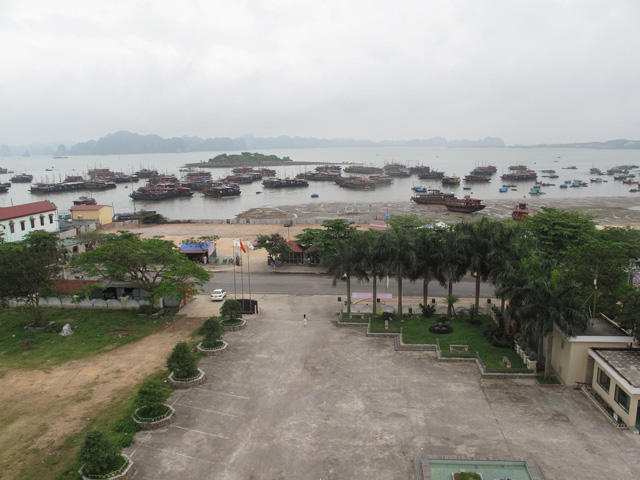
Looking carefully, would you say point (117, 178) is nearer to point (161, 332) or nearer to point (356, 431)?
point (161, 332)

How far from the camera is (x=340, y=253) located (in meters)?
26.5

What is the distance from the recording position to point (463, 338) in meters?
23.6

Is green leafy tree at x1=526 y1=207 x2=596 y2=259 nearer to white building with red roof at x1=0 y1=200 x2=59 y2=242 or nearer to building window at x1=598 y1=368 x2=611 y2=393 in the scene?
building window at x1=598 y1=368 x2=611 y2=393

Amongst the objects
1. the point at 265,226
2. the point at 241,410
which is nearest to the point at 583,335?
the point at 241,410

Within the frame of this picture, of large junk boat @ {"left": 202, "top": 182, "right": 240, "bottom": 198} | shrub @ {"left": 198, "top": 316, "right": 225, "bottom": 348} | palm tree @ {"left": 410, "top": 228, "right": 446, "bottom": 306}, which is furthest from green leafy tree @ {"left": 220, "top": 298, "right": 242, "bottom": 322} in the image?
large junk boat @ {"left": 202, "top": 182, "right": 240, "bottom": 198}

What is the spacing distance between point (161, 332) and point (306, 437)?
13731 mm

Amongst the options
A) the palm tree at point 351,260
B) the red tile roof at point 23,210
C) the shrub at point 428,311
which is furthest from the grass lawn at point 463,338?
the red tile roof at point 23,210

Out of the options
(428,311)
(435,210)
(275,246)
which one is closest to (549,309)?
(428,311)

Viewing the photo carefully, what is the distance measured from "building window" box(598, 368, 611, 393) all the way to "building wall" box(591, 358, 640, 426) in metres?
0.10

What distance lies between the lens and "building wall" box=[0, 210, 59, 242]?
42.3m

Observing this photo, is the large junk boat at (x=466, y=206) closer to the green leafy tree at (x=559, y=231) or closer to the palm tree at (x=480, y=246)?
the green leafy tree at (x=559, y=231)

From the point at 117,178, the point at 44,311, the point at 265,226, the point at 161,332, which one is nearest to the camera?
the point at 161,332

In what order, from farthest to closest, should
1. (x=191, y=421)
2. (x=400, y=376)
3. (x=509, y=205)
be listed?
(x=509, y=205), (x=400, y=376), (x=191, y=421)

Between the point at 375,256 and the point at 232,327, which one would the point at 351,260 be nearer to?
the point at 375,256
